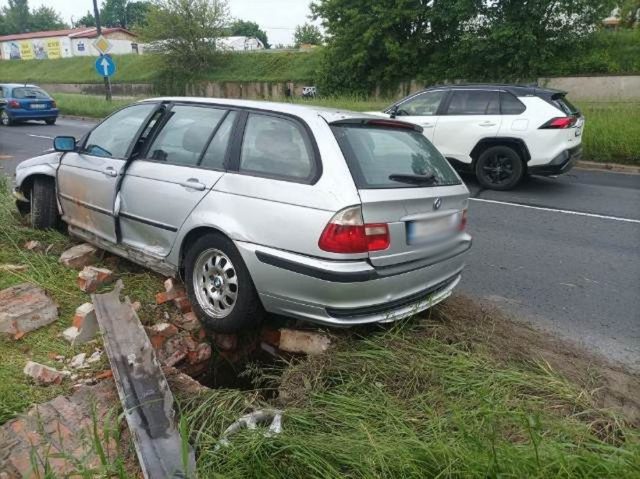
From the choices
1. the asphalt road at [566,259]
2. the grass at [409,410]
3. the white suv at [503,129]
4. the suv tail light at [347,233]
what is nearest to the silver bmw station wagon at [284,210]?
the suv tail light at [347,233]

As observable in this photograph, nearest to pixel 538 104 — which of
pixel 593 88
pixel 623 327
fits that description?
pixel 623 327

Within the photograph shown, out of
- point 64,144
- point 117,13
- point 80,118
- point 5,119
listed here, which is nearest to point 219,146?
point 64,144

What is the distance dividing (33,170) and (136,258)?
1894 millimetres

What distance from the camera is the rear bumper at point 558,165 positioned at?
8375mm

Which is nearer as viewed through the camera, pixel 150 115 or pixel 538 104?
pixel 150 115

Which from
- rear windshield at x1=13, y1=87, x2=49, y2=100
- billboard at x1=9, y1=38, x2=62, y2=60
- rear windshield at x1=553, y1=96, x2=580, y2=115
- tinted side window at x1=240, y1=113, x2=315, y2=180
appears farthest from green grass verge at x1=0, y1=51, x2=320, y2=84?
tinted side window at x1=240, y1=113, x2=315, y2=180

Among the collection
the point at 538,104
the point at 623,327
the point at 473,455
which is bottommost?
the point at 623,327

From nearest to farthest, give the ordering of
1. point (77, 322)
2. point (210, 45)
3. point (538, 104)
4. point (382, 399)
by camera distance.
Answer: point (382, 399) < point (77, 322) < point (538, 104) < point (210, 45)

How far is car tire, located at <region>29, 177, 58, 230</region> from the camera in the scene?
5.01 meters

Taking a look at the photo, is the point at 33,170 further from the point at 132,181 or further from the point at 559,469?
the point at 559,469

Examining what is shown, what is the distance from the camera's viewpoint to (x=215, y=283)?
11.1 ft

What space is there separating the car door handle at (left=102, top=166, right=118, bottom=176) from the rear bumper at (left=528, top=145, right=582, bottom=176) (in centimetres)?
695

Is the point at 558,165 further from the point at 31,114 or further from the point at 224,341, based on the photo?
the point at 31,114

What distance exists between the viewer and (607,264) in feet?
16.9
